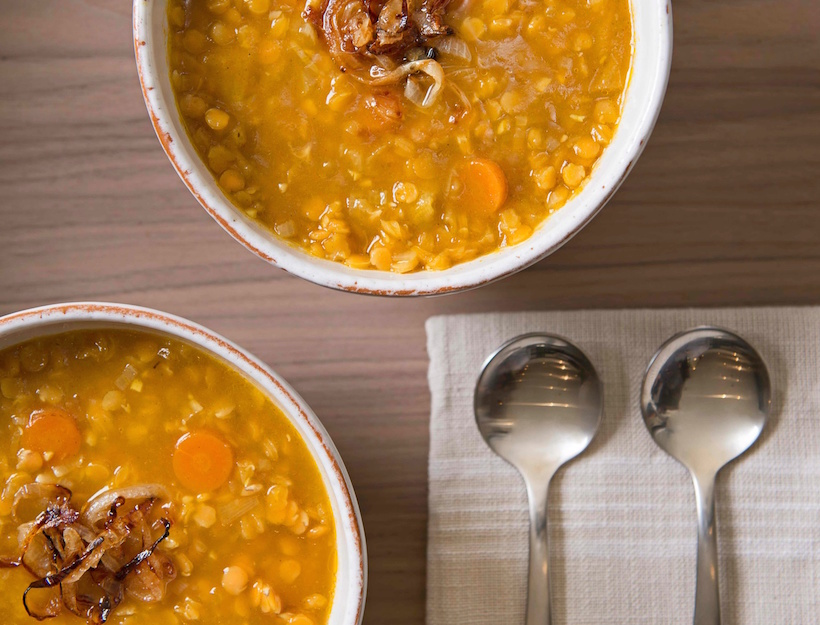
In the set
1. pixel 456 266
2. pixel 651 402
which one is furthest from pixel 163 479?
pixel 651 402

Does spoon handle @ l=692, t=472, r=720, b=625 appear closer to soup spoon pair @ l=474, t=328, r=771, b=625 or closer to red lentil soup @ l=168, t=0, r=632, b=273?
soup spoon pair @ l=474, t=328, r=771, b=625

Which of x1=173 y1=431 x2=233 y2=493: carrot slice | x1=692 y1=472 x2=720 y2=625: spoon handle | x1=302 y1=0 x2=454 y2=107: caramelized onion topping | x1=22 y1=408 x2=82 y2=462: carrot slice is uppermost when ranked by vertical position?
x1=302 y1=0 x2=454 y2=107: caramelized onion topping

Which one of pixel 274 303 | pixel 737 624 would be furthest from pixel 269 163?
pixel 737 624

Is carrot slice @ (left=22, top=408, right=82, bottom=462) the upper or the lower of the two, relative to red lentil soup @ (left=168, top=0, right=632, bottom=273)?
lower

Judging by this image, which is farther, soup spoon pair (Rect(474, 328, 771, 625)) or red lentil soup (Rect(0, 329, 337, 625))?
soup spoon pair (Rect(474, 328, 771, 625))

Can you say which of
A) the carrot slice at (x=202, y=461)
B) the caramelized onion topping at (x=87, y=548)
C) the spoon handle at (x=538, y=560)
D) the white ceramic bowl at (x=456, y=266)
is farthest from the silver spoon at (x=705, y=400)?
the caramelized onion topping at (x=87, y=548)

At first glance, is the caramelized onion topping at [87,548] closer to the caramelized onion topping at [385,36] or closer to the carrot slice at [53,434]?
the carrot slice at [53,434]

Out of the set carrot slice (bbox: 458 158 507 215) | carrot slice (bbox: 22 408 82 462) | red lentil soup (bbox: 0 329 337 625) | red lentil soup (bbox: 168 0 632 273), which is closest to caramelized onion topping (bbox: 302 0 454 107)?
red lentil soup (bbox: 168 0 632 273)
